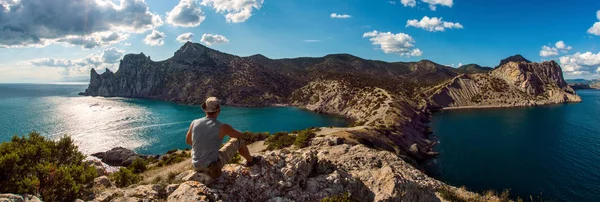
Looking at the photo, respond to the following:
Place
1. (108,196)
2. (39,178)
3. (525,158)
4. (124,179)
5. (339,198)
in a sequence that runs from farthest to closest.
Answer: (525,158)
(124,179)
(339,198)
(39,178)
(108,196)

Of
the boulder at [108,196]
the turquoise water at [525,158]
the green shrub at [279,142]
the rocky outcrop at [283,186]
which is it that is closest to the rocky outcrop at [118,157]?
the green shrub at [279,142]

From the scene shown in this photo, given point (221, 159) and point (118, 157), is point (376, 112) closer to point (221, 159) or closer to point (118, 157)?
point (118, 157)

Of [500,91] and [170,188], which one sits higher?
[500,91]

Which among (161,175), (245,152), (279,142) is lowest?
(279,142)

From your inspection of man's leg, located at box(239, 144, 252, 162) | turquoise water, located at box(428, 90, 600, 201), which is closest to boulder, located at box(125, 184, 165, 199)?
man's leg, located at box(239, 144, 252, 162)

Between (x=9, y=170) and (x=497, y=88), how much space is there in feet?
652

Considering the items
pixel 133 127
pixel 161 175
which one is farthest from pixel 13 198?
pixel 133 127

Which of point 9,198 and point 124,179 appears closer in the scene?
point 9,198

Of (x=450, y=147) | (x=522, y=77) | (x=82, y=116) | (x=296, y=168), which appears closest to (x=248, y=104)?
(x=82, y=116)

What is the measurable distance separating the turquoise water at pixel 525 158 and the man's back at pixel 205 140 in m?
44.7

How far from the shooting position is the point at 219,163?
29.9 ft

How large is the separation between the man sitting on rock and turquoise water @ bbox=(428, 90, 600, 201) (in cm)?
4449

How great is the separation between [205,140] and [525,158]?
67.2 m

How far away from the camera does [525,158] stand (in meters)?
55.4
